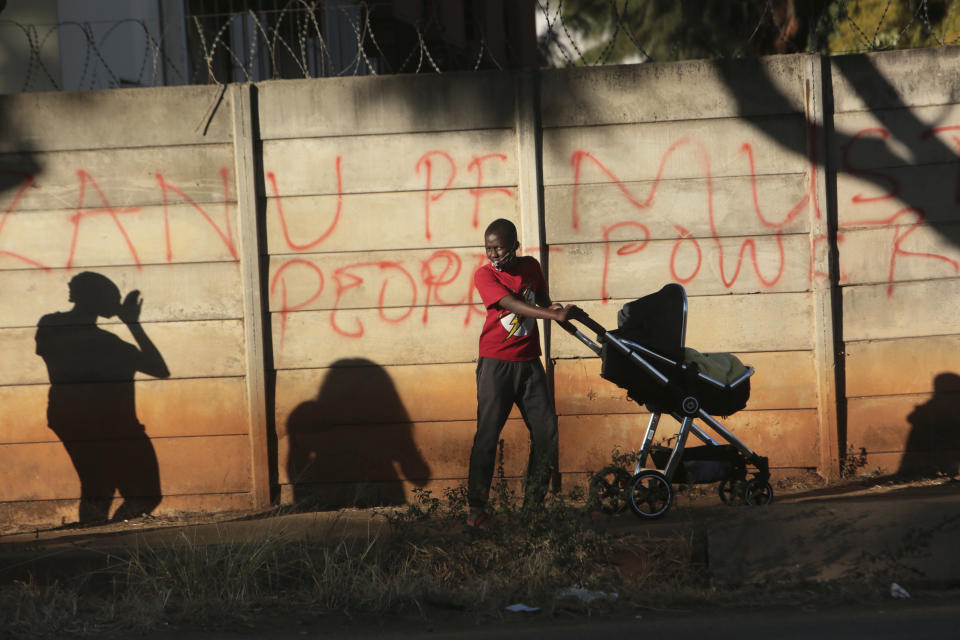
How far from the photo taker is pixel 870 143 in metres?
6.30

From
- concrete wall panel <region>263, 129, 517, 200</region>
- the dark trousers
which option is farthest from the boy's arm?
concrete wall panel <region>263, 129, 517, 200</region>

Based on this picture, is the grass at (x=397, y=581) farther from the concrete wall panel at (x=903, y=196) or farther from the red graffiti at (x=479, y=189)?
the concrete wall panel at (x=903, y=196)

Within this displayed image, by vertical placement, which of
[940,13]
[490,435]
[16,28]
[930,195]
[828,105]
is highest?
[940,13]

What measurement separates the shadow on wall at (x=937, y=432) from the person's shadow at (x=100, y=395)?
4.63m

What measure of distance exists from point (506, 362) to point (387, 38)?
25.0ft

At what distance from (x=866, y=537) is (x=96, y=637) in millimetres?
3358

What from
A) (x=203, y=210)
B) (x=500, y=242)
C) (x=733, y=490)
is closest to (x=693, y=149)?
(x=500, y=242)

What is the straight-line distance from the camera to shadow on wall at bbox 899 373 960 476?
6.38 m

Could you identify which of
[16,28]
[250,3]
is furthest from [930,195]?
[250,3]

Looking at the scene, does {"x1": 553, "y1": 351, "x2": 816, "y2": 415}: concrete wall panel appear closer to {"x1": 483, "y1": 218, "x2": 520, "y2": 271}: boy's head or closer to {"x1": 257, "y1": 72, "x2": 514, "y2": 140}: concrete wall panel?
{"x1": 483, "y1": 218, "x2": 520, "y2": 271}: boy's head

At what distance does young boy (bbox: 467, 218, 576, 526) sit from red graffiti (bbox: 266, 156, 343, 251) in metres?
1.26

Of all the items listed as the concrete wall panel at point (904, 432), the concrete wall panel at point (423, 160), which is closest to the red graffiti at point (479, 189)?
the concrete wall panel at point (423, 160)

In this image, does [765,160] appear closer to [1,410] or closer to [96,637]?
[96,637]

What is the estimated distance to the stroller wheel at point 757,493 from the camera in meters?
5.76
